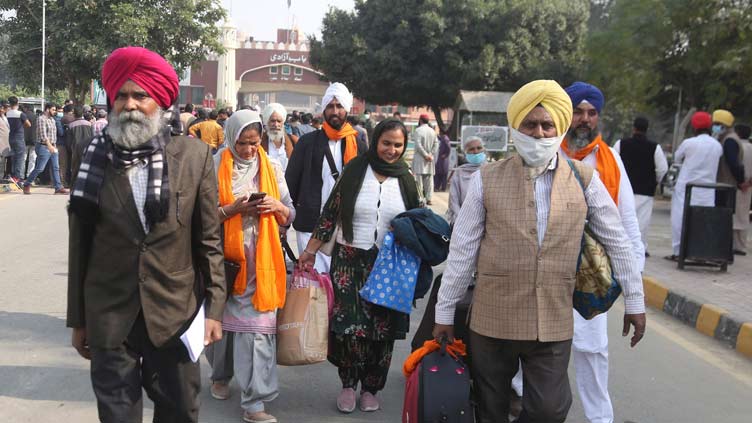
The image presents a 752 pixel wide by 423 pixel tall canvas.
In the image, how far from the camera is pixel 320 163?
6.14 metres

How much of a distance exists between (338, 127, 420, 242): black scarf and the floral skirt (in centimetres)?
15

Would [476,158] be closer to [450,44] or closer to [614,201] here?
[614,201]

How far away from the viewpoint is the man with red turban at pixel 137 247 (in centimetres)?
295

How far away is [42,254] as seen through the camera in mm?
9562

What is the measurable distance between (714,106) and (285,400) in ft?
50.6

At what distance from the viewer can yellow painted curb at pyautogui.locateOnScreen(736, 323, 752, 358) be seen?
6.61 meters

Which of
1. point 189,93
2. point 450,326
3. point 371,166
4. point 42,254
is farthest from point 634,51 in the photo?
point 189,93

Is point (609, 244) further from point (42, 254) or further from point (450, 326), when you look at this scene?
point (42, 254)

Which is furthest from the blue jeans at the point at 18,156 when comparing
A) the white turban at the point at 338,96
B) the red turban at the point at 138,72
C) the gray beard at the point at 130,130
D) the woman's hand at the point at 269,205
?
the gray beard at the point at 130,130

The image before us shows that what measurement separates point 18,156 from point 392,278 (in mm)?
14973

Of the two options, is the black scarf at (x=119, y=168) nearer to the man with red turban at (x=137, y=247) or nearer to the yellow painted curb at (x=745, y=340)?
the man with red turban at (x=137, y=247)

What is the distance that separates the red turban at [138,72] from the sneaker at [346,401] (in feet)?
7.72

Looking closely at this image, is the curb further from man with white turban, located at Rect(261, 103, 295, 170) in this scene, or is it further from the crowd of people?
man with white turban, located at Rect(261, 103, 295, 170)

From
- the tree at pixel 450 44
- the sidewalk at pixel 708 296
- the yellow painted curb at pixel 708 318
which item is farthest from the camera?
the tree at pixel 450 44
